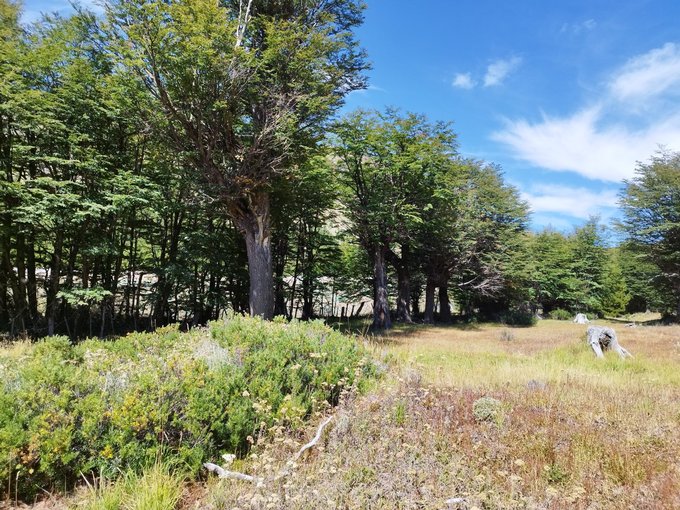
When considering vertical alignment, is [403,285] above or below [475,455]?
above

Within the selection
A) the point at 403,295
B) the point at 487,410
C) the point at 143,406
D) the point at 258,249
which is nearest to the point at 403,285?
the point at 403,295

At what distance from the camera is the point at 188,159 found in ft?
37.9

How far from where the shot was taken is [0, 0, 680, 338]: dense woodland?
10180 mm

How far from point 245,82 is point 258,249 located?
A: 522 cm

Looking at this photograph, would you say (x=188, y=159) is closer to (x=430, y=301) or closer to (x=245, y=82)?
(x=245, y=82)

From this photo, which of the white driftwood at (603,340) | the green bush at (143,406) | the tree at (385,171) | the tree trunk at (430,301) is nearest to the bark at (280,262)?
the tree at (385,171)

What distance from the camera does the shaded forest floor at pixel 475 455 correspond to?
2773mm

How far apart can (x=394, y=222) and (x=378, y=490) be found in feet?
47.6

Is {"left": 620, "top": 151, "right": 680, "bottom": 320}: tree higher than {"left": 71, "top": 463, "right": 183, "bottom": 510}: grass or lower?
higher

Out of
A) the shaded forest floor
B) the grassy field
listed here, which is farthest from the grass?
the grassy field

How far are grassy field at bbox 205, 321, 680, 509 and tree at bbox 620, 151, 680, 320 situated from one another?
28.1m

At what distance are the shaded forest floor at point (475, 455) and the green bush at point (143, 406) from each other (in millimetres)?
321

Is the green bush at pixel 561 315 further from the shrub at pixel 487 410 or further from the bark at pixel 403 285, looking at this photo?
the shrub at pixel 487 410

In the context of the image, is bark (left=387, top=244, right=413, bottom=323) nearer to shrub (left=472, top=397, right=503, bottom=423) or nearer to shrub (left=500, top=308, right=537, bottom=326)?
shrub (left=500, top=308, right=537, bottom=326)
